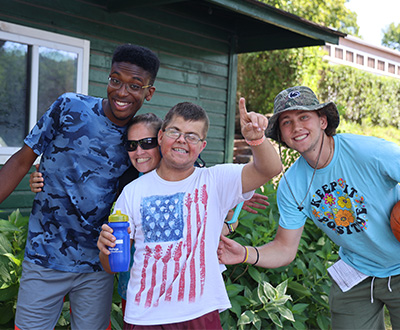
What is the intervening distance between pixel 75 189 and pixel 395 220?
1.85 meters

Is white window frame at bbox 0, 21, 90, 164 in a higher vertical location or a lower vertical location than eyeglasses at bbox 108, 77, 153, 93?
higher

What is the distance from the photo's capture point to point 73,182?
2559 mm

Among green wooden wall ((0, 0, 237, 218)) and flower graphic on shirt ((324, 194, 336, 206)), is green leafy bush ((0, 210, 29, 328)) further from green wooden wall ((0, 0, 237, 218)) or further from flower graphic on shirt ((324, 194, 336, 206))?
green wooden wall ((0, 0, 237, 218))

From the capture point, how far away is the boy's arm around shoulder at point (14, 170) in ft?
8.32

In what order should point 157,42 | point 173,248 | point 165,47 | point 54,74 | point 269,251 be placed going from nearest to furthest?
point 173,248
point 269,251
point 54,74
point 157,42
point 165,47

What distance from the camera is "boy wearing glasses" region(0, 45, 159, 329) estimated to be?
8.32 ft

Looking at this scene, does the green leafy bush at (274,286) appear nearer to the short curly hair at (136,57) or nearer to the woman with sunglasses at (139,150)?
the woman with sunglasses at (139,150)

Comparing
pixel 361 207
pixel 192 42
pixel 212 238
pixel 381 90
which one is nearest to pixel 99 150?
pixel 212 238

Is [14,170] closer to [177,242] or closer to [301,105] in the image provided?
[177,242]

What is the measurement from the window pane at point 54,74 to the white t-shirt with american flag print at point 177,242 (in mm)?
3987

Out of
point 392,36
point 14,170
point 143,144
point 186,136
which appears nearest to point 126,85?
point 143,144

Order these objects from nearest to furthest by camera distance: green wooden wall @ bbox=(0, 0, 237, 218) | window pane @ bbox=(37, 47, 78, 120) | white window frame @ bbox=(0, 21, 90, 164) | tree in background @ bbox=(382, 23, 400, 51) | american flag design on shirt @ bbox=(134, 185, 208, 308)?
american flag design on shirt @ bbox=(134, 185, 208, 308)
white window frame @ bbox=(0, 21, 90, 164)
green wooden wall @ bbox=(0, 0, 237, 218)
window pane @ bbox=(37, 47, 78, 120)
tree in background @ bbox=(382, 23, 400, 51)

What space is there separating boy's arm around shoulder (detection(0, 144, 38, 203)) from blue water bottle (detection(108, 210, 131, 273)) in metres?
0.77

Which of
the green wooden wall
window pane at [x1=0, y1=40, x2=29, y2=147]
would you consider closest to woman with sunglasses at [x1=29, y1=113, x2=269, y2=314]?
window pane at [x1=0, y1=40, x2=29, y2=147]
